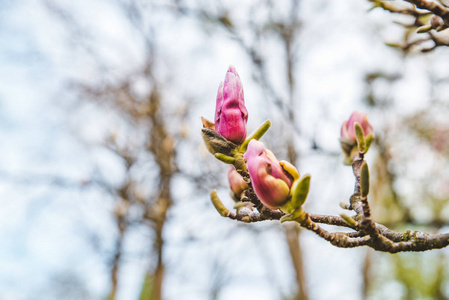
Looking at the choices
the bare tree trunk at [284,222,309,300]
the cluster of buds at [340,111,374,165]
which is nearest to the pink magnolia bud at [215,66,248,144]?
the cluster of buds at [340,111,374,165]

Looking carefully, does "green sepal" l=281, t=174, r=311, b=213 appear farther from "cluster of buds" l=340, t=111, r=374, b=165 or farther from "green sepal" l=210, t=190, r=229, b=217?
"cluster of buds" l=340, t=111, r=374, b=165

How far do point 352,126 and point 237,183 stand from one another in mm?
393

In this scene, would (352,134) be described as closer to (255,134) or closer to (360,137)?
(360,137)

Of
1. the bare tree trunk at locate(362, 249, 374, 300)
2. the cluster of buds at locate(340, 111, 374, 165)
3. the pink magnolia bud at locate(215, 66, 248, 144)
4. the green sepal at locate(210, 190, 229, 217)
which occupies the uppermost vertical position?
the pink magnolia bud at locate(215, 66, 248, 144)

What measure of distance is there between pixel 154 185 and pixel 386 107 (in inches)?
112

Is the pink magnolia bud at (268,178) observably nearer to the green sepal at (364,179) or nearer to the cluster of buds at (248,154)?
the cluster of buds at (248,154)

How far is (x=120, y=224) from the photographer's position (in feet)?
15.4

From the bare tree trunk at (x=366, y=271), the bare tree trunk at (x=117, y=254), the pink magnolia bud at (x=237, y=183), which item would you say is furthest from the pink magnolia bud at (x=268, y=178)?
the bare tree trunk at (x=366, y=271)

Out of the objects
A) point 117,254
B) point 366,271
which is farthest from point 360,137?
point 366,271

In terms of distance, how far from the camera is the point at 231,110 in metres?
0.75

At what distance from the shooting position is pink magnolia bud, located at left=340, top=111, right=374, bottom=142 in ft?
3.31

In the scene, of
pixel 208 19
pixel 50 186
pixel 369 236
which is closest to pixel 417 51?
pixel 369 236

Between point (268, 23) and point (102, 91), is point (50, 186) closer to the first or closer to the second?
point (102, 91)

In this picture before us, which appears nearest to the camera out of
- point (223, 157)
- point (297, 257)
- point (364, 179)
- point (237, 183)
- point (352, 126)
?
point (364, 179)
